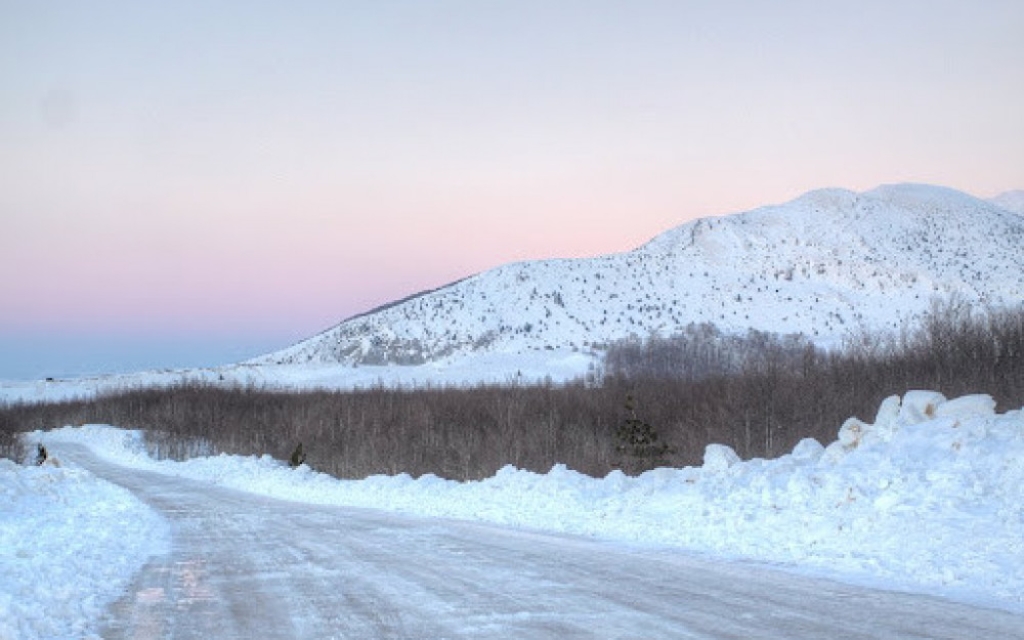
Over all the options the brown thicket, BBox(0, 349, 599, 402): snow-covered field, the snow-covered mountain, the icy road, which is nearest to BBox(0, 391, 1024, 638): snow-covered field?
the icy road

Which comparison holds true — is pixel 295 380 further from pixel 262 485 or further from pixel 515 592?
pixel 515 592

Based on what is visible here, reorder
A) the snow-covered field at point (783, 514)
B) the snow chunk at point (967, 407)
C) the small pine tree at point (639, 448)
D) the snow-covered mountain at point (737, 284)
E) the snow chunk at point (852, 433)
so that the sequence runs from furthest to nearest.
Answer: the snow-covered mountain at point (737, 284), the small pine tree at point (639, 448), the snow chunk at point (852, 433), the snow chunk at point (967, 407), the snow-covered field at point (783, 514)

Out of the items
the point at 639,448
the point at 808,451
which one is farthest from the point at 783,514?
the point at 639,448

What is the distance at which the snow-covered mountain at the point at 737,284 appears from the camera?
384 ft

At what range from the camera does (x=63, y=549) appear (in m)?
10.7

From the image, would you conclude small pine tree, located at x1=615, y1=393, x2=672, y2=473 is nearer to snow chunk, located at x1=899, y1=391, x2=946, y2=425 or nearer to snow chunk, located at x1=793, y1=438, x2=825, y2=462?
snow chunk, located at x1=793, y1=438, x2=825, y2=462

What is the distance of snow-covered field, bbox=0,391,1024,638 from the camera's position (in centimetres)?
820

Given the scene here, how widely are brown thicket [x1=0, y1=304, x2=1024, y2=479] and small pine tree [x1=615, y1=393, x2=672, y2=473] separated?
0.12 metres

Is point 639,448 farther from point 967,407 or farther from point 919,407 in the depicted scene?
point 967,407

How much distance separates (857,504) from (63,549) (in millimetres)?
9463

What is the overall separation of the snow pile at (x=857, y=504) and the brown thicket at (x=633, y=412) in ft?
17.4

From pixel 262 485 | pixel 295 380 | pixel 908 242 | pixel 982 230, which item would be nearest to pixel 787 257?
pixel 908 242

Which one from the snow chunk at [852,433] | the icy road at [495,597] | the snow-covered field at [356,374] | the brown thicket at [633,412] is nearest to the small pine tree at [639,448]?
the brown thicket at [633,412]

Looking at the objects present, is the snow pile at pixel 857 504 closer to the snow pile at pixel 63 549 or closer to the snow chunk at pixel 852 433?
the snow chunk at pixel 852 433
